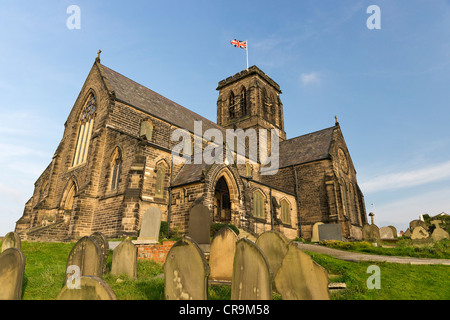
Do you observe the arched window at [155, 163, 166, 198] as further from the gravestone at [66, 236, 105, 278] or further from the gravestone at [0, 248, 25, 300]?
the gravestone at [0, 248, 25, 300]

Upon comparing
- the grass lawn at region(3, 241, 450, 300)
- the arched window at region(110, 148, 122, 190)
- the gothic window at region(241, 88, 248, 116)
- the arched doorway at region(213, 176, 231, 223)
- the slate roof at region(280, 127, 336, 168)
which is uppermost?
the gothic window at region(241, 88, 248, 116)

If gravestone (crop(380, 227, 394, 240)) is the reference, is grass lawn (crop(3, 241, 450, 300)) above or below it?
below

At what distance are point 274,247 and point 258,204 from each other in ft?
53.6

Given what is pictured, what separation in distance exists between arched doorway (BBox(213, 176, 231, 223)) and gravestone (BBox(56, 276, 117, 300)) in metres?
14.7

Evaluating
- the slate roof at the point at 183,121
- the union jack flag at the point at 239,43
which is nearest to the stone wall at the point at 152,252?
the slate roof at the point at 183,121

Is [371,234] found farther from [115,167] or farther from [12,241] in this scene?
[12,241]

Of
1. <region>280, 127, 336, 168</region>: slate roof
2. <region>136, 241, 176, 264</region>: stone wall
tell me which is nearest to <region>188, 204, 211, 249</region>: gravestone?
<region>136, 241, 176, 264</region>: stone wall

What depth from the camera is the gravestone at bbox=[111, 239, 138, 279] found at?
7207 millimetres

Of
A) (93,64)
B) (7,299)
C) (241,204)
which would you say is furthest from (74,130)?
(7,299)

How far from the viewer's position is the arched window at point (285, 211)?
2555cm
